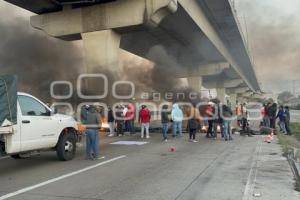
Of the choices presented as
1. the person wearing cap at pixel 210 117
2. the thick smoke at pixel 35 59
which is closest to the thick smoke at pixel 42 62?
the thick smoke at pixel 35 59

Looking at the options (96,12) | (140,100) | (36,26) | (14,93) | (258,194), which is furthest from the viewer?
(140,100)

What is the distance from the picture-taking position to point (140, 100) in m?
25.6

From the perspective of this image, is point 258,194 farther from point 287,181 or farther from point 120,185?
point 120,185

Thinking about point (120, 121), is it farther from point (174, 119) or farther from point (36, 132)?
point (36, 132)

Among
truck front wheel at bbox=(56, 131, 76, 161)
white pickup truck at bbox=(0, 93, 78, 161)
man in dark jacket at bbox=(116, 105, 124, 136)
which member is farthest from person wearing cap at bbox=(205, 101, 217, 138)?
truck front wheel at bbox=(56, 131, 76, 161)

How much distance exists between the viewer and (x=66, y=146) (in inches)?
441

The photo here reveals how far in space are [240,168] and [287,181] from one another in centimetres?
175

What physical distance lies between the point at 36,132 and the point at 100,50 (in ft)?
39.1

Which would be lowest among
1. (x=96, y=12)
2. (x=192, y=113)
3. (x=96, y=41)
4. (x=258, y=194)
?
(x=258, y=194)

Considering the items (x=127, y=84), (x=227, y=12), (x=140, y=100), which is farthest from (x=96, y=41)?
(x=227, y=12)

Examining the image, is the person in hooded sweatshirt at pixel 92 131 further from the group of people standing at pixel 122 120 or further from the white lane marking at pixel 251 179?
the group of people standing at pixel 122 120

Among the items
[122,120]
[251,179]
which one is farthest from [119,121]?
[251,179]

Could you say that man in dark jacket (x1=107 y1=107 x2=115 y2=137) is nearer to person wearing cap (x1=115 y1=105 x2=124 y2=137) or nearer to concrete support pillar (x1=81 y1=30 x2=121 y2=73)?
person wearing cap (x1=115 y1=105 x2=124 y2=137)

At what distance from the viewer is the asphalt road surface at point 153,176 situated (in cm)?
709
